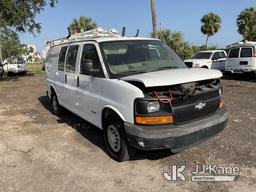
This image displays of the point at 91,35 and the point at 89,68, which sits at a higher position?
the point at 91,35

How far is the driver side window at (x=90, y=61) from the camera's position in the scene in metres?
5.79

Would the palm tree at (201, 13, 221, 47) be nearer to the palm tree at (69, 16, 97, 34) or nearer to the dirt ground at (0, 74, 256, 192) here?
the palm tree at (69, 16, 97, 34)

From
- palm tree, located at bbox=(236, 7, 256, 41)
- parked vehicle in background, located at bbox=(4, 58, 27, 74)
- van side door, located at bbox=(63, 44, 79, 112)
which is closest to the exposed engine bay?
van side door, located at bbox=(63, 44, 79, 112)

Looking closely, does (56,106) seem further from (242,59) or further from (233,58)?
(233,58)

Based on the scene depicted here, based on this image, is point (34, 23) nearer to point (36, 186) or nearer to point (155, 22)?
point (155, 22)

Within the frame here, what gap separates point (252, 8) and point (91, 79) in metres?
→ 42.0

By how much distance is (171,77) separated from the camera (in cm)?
482

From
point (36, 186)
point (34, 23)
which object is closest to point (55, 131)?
point (36, 186)

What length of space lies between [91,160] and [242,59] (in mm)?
13966

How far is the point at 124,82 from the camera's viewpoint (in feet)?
16.7

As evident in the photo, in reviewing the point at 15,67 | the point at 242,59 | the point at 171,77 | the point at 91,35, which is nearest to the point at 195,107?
the point at 171,77

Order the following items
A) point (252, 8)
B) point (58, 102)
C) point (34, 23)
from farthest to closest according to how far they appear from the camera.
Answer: point (252, 8), point (34, 23), point (58, 102)

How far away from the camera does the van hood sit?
4629 mm

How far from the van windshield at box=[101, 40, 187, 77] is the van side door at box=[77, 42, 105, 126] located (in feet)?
0.74
